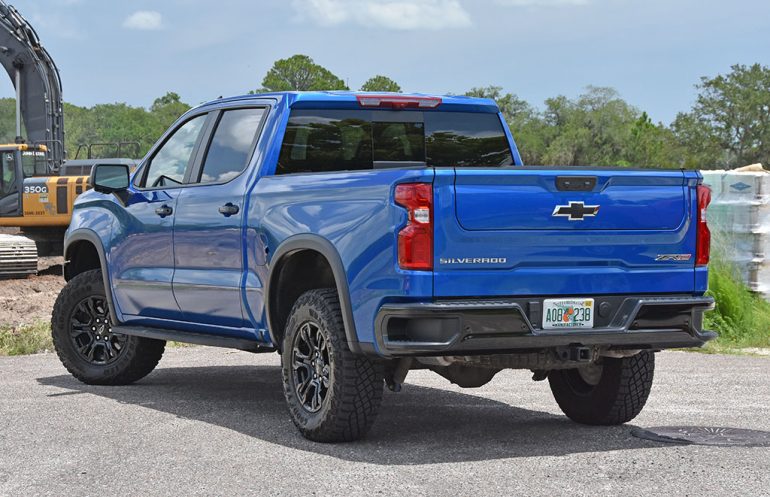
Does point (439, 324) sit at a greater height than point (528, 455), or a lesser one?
greater

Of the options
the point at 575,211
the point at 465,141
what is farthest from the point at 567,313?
the point at 465,141

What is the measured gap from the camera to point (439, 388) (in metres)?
10.4

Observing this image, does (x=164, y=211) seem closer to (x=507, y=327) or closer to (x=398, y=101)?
(x=398, y=101)

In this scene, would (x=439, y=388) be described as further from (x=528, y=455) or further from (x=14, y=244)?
(x=14, y=244)

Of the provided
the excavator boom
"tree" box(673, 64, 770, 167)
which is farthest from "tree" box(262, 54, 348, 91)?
the excavator boom

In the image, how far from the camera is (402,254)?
6.81m

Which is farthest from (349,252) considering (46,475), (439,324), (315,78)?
(315,78)

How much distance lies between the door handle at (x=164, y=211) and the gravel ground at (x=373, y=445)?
1.34 meters

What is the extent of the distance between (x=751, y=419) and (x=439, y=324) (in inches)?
117

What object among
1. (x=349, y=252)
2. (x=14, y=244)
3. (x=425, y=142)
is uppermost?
(x=425, y=142)

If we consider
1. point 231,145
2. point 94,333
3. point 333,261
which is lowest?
→ point 94,333

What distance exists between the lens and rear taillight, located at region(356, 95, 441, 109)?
29.2 feet

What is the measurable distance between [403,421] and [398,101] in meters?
2.16

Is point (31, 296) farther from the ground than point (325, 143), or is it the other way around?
point (325, 143)
